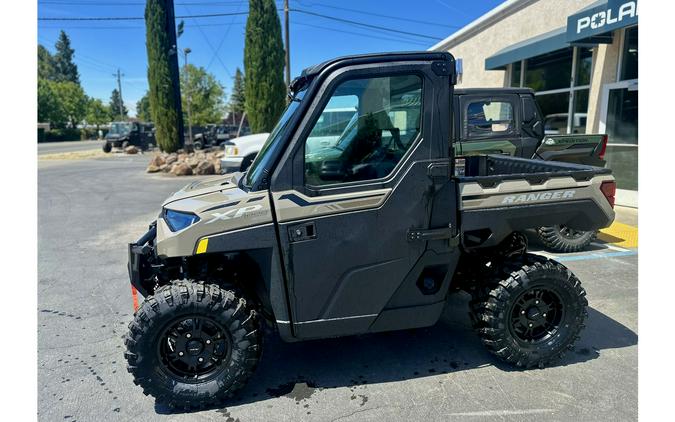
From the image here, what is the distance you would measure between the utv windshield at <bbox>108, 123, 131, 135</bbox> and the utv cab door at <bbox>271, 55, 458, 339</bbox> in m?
33.3

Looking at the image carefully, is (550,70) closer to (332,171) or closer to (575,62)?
(575,62)

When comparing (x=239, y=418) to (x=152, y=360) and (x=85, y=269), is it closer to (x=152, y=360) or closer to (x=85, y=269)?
(x=152, y=360)

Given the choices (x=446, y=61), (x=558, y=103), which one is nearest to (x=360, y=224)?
(x=446, y=61)

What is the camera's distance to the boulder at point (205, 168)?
16.3 metres

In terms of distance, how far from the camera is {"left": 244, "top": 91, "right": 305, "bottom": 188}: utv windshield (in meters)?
2.78

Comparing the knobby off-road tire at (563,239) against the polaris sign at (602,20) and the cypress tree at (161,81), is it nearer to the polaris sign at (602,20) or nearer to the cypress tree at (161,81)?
the polaris sign at (602,20)

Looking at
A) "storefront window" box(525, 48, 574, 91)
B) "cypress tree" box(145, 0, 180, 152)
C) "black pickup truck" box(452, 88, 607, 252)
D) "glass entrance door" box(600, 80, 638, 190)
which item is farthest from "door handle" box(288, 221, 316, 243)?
"cypress tree" box(145, 0, 180, 152)

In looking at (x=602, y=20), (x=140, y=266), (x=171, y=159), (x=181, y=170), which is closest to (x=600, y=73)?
(x=602, y=20)

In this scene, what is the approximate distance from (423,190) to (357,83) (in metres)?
0.83

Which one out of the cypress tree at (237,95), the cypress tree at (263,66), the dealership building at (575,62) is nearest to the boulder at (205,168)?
the cypress tree at (263,66)

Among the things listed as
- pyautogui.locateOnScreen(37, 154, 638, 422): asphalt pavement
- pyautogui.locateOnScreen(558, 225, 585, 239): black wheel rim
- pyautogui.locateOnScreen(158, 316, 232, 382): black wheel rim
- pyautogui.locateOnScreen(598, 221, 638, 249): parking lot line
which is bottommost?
pyautogui.locateOnScreen(37, 154, 638, 422): asphalt pavement

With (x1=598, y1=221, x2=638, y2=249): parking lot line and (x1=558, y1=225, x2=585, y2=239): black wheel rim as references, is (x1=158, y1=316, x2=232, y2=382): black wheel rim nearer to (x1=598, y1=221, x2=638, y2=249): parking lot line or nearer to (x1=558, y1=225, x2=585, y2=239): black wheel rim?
(x1=558, y1=225, x2=585, y2=239): black wheel rim

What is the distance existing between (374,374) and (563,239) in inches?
160

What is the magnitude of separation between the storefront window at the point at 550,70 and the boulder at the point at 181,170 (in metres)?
12.4
